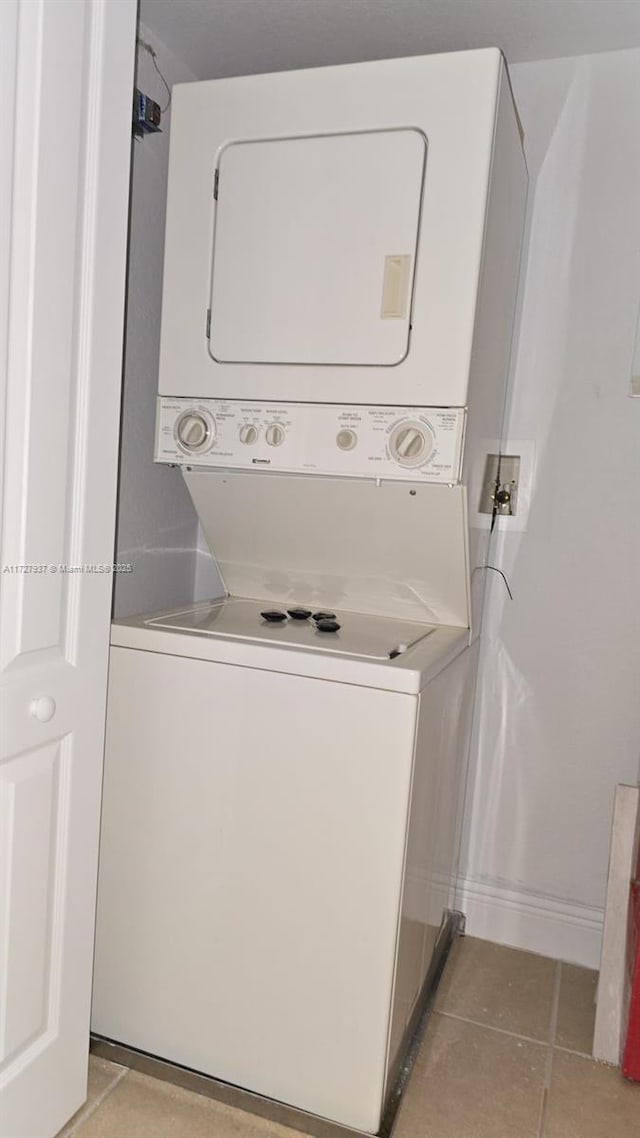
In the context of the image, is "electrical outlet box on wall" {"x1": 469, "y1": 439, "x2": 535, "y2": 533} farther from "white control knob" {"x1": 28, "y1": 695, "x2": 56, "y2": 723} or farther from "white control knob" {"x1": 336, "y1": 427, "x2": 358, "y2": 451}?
"white control knob" {"x1": 28, "y1": 695, "x2": 56, "y2": 723}

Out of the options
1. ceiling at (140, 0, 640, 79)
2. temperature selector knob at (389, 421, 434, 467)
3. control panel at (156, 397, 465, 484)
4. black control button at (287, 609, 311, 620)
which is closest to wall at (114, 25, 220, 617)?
ceiling at (140, 0, 640, 79)

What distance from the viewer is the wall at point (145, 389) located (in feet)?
6.32

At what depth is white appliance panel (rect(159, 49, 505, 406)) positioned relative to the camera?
1471 mm

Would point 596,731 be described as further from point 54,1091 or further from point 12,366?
point 12,366

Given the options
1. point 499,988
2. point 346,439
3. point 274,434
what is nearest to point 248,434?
point 274,434

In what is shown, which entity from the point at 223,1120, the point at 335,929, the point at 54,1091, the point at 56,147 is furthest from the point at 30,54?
the point at 223,1120

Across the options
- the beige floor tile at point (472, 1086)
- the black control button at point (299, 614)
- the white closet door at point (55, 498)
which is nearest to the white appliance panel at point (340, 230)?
the white closet door at point (55, 498)

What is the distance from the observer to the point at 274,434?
1.66 m

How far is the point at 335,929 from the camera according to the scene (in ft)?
4.68

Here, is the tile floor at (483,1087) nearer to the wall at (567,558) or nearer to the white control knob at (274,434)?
the wall at (567,558)

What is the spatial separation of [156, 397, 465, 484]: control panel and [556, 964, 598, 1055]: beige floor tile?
138cm

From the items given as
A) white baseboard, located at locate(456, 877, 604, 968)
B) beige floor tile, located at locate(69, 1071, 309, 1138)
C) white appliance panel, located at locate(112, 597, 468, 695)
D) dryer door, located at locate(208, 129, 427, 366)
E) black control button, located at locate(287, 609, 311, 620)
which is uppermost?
dryer door, located at locate(208, 129, 427, 366)

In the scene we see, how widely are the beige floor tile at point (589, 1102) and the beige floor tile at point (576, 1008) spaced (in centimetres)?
5

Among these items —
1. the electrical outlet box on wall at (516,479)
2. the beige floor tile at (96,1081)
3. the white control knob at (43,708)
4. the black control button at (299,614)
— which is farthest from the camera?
the electrical outlet box on wall at (516,479)
